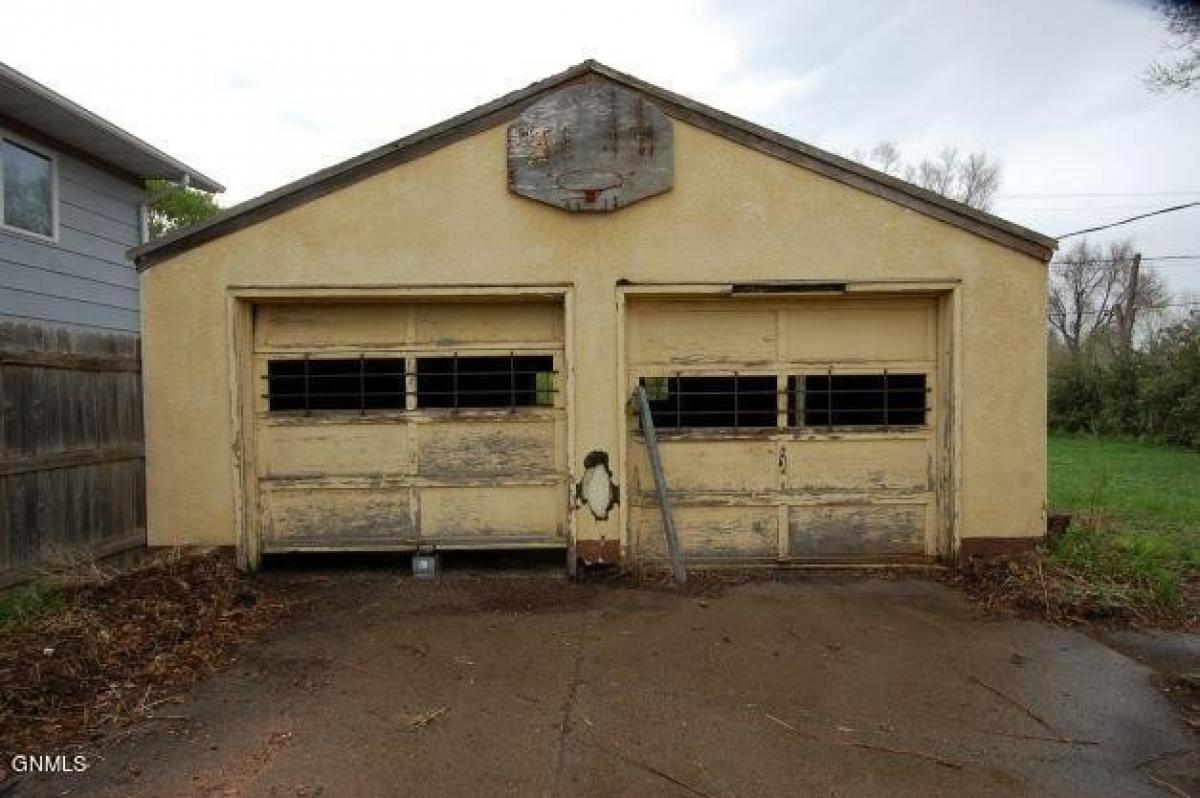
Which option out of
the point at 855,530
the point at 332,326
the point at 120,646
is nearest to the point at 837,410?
the point at 855,530

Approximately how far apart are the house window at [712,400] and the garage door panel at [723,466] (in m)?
0.17

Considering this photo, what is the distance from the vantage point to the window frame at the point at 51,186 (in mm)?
7418

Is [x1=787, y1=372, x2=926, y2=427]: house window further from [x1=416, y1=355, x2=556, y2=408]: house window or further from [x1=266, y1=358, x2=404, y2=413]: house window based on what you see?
[x1=266, y1=358, x2=404, y2=413]: house window

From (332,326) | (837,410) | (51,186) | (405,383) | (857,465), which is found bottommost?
(857,465)

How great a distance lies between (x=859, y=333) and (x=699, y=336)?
48.5 inches

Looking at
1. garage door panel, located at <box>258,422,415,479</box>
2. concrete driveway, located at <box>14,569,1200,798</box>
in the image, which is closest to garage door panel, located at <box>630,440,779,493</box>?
concrete driveway, located at <box>14,569,1200,798</box>

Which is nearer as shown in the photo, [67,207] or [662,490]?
[662,490]

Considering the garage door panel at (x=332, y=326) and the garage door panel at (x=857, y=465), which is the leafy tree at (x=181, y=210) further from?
the garage door panel at (x=857, y=465)

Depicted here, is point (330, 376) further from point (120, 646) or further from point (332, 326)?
point (120, 646)

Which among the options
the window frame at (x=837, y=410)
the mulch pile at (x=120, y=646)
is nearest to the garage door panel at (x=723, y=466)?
the window frame at (x=837, y=410)

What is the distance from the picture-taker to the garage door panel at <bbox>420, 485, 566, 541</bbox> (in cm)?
578

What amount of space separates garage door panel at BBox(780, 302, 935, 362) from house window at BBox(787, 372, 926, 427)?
0.16 metres

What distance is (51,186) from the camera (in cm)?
814

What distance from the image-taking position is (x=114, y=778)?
2.99 meters
